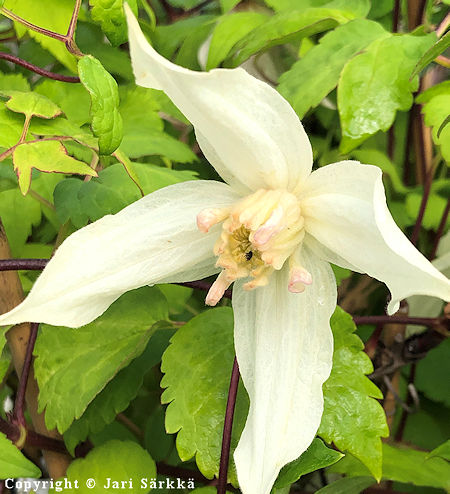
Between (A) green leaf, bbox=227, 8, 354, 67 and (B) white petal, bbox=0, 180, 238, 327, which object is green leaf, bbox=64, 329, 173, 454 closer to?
(B) white petal, bbox=0, 180, 238, 327

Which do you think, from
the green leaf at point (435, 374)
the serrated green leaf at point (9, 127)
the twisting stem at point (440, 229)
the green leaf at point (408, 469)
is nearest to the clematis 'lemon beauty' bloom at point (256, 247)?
the serrated green leaf at point (9, 127)

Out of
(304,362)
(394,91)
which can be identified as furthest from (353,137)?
(304,362)

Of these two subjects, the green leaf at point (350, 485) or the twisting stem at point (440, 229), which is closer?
the green leaf at point (350, 485)

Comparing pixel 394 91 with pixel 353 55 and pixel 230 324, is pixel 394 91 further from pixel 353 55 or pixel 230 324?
pixel 230 324

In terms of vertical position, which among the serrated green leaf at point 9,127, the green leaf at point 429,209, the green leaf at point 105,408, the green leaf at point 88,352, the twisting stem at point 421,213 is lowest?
the green leaf at point 105,408

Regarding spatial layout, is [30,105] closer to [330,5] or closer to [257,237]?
[257,237]

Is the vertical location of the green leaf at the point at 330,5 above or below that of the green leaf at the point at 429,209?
above

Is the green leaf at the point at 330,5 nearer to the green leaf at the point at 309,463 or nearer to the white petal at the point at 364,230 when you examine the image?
the white petal at the point at 364,230
